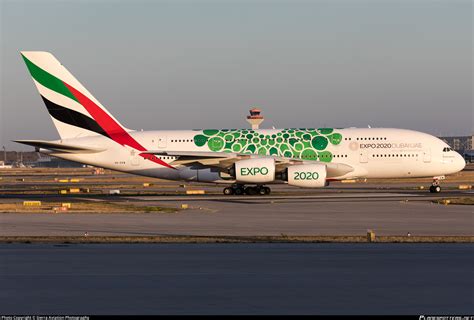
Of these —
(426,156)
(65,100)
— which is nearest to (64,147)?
(65,100)

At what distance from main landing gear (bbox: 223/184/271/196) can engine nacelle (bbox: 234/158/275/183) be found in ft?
8.30

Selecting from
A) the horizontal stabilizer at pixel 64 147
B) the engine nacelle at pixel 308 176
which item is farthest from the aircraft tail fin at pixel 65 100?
the engine nacelle at pixel 308 176

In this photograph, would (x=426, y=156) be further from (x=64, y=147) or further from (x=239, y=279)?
(x=239, y=279)

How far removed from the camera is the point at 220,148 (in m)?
54.7

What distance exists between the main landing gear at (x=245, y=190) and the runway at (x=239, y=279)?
102 ft

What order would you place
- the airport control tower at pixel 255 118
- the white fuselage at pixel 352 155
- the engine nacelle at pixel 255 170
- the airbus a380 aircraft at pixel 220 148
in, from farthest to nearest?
1. the airport control tower at pixel 255 118
2. the white fuselage at pixel 352 155
3. the airbus a380 aircraft at pixel 220 148
4. the engine nacelle at pixel 255 170

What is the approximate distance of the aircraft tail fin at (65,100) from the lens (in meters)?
53.8

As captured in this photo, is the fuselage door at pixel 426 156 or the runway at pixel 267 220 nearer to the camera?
the runway at pixel 267 220

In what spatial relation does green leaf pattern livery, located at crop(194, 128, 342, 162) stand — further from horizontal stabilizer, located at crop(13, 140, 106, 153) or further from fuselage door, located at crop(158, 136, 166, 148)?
horizontal stabilizer, located at crop(13, 140, 106, 153)

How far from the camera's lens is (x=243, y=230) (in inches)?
1112

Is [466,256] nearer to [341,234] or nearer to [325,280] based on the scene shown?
[325,280]

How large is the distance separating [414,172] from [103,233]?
31.4m

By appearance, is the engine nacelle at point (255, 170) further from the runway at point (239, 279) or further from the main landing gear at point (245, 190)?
the runway at point (239, 279)

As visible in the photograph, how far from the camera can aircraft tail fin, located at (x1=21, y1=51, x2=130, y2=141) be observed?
53.8 m
